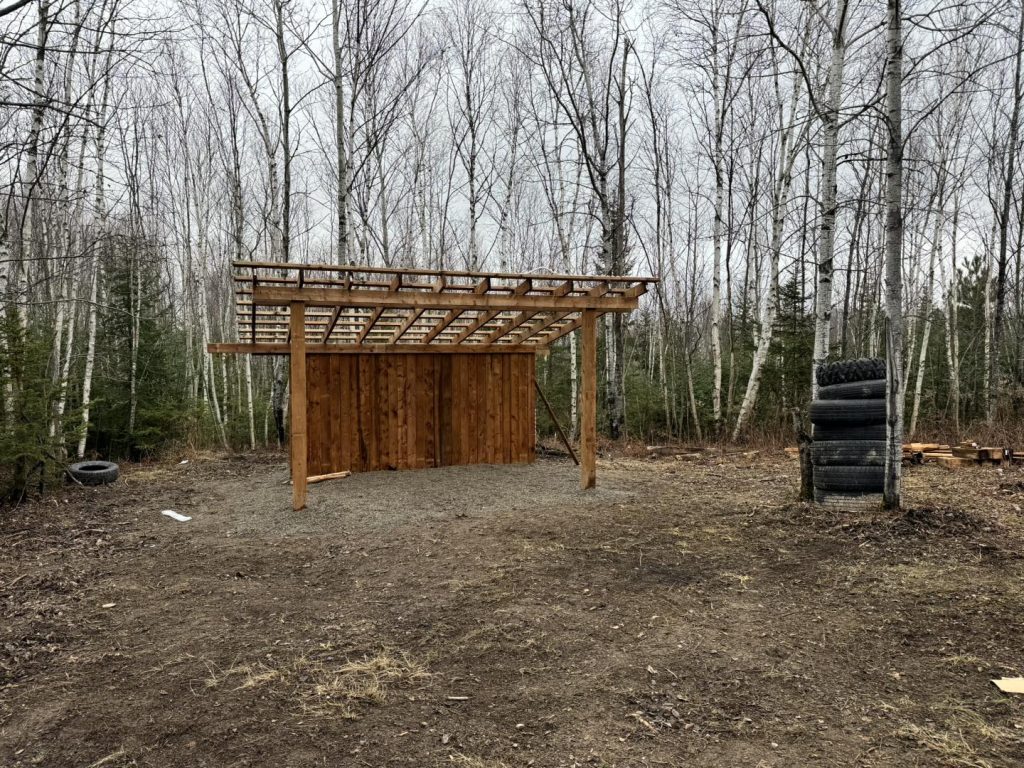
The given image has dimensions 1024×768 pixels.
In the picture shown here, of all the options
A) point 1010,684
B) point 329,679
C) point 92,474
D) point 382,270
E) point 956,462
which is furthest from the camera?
point 956,462

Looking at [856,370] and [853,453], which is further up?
[856,370]

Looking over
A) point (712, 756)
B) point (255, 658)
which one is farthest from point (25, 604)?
point (712, 756)

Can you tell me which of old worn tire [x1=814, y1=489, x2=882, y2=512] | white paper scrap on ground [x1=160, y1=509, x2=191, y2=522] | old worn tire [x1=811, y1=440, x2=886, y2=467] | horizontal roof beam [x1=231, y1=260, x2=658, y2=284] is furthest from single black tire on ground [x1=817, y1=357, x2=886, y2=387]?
white paper scrap on ground [x1=160, y1=509, x2=191, y2=522]

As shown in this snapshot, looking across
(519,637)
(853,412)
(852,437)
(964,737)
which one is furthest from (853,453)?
(519,637)

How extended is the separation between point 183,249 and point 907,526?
60.5 feet

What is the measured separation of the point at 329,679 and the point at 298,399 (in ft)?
13.3

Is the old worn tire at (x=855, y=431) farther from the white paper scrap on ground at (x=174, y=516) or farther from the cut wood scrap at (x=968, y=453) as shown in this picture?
the white paper scrap on ground at (x=174, y=516)

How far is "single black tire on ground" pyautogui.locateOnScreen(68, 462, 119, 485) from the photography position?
8148 mm

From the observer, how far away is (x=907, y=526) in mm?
4938

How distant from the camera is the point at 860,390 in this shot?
5.70 m

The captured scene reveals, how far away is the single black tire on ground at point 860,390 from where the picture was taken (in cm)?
568

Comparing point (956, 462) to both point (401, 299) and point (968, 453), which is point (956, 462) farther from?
point (401, 299)

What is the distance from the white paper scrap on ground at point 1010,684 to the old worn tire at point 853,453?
313 cm

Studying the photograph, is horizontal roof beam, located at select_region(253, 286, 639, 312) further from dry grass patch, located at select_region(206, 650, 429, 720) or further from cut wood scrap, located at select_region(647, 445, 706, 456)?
cut wood scrap, located at select_region(647, 445, 706, 456)
